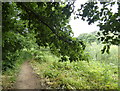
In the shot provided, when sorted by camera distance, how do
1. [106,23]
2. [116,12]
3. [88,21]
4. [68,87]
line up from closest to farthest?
[116,12] < [106,23] < [88,21] < [68,87]

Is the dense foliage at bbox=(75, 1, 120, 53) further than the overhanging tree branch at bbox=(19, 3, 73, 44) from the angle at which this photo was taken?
No

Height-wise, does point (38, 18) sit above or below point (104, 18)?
above

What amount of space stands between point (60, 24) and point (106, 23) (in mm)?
981

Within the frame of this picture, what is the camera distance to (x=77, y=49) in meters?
2.43

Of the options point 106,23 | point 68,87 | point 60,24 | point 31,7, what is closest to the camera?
point 106,23

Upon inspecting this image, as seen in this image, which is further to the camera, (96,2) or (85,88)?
(85,88)

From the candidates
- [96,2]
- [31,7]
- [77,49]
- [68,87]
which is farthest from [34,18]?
[68,87]

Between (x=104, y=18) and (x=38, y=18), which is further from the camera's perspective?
(x=38, y=18)

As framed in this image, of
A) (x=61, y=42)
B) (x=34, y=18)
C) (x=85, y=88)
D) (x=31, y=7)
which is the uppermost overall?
(x=31, y=7)

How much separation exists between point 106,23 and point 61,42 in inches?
45.6

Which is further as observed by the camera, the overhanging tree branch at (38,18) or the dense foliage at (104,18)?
the overhanging tree branch at (38,18)

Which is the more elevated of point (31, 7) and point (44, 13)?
point (31, 7)

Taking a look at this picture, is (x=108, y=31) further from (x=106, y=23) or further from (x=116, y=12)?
(x=116, y=12)

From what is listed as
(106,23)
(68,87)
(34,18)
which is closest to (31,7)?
(34,18)
